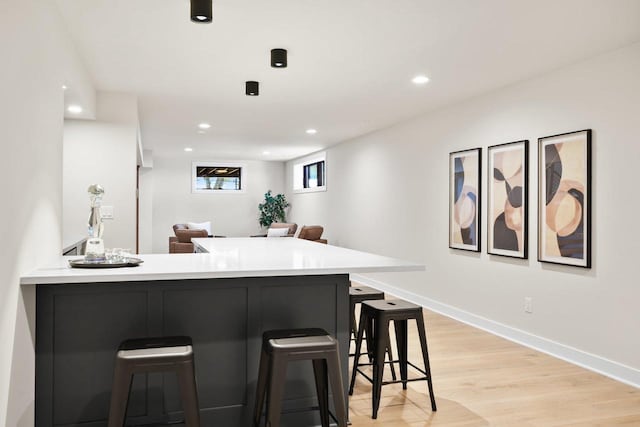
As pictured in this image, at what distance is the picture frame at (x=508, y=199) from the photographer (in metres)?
4.41

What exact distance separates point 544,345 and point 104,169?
433cm

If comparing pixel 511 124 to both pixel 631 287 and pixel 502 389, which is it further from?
pixel 502 389

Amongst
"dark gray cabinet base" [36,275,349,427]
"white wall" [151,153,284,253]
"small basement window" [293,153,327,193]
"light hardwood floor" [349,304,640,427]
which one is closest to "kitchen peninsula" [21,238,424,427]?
"dark gray cabinet base" [36,275,349,427]

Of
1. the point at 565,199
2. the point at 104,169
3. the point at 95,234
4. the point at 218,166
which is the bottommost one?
the point at 95,234

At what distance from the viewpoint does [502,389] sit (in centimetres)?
334

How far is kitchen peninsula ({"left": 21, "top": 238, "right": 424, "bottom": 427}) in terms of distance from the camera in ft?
7.62

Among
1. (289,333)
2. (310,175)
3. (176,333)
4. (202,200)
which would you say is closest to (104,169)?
(176,333)

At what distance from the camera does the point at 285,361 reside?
2.21 m

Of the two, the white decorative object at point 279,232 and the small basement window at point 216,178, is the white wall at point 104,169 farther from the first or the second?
the small basement window at point 216,178

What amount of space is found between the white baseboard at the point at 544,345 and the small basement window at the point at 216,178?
698 centimetres

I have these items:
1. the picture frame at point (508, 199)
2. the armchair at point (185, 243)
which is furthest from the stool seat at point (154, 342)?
the armchair at point (185, 243)

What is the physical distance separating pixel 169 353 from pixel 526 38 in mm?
2994

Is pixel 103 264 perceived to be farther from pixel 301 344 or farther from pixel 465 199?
pixel 465 199

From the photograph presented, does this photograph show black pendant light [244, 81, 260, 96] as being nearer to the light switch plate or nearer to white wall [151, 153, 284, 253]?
the light switch plate
